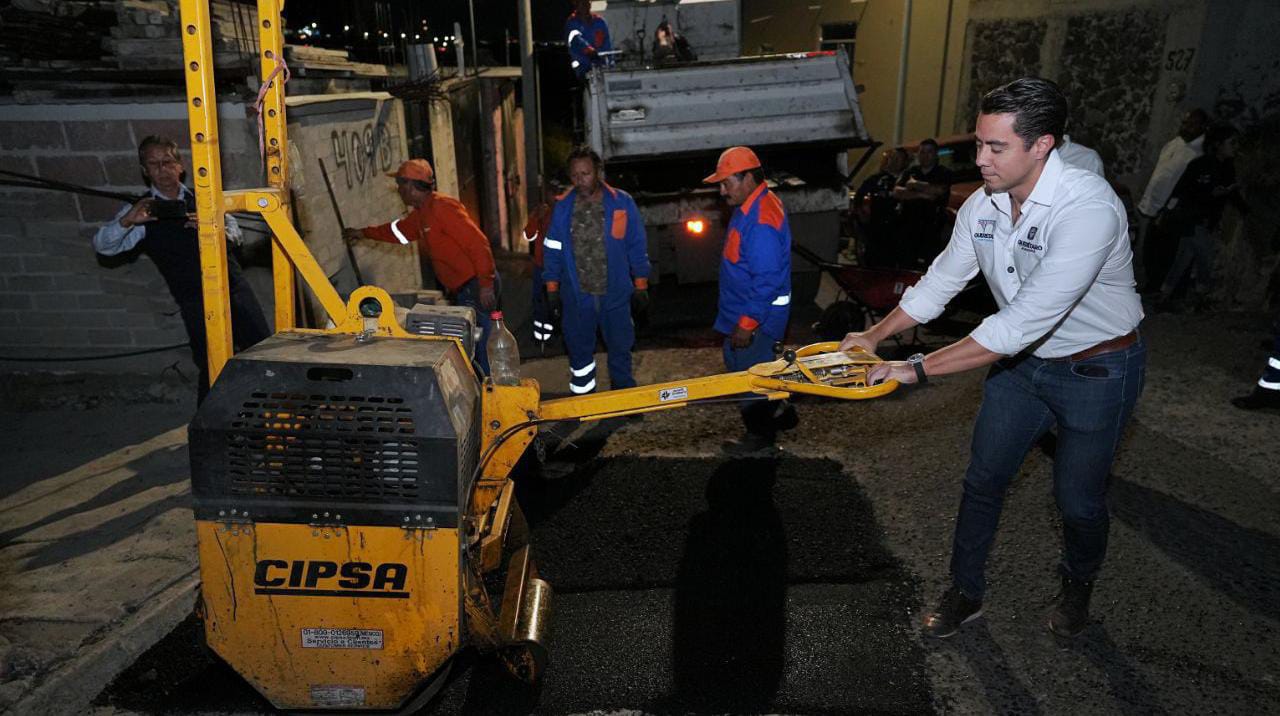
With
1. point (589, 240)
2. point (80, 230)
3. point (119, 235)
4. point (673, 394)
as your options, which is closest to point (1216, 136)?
point (589, 240)

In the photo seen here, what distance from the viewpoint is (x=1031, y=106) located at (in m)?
2.62

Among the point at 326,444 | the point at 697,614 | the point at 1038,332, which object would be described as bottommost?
the point at 697,614

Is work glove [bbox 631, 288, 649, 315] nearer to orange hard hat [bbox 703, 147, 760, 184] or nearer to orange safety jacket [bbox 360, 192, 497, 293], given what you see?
orange safety jacket [bbox 360, 192, 497, 293]

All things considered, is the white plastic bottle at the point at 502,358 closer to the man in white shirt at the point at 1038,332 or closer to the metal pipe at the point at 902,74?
the man in white shirt at the point at 1038,332

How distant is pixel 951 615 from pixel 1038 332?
1.34 metres

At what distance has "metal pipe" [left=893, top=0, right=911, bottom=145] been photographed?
1434cm

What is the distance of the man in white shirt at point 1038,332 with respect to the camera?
105 inches

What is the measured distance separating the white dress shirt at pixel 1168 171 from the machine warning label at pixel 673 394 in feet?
22.9

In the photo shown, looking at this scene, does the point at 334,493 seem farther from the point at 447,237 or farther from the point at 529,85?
the point at 529,85

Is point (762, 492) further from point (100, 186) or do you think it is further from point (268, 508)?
point (100, 186)

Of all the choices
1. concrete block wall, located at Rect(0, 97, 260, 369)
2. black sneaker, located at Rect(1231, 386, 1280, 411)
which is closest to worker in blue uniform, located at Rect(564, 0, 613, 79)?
concrete block wall, located at Rect(0, 97, 260, 369)

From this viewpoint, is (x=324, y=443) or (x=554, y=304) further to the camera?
(x=554, y=304)

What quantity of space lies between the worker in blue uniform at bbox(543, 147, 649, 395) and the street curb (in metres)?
2.77

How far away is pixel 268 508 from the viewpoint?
8.47ft
